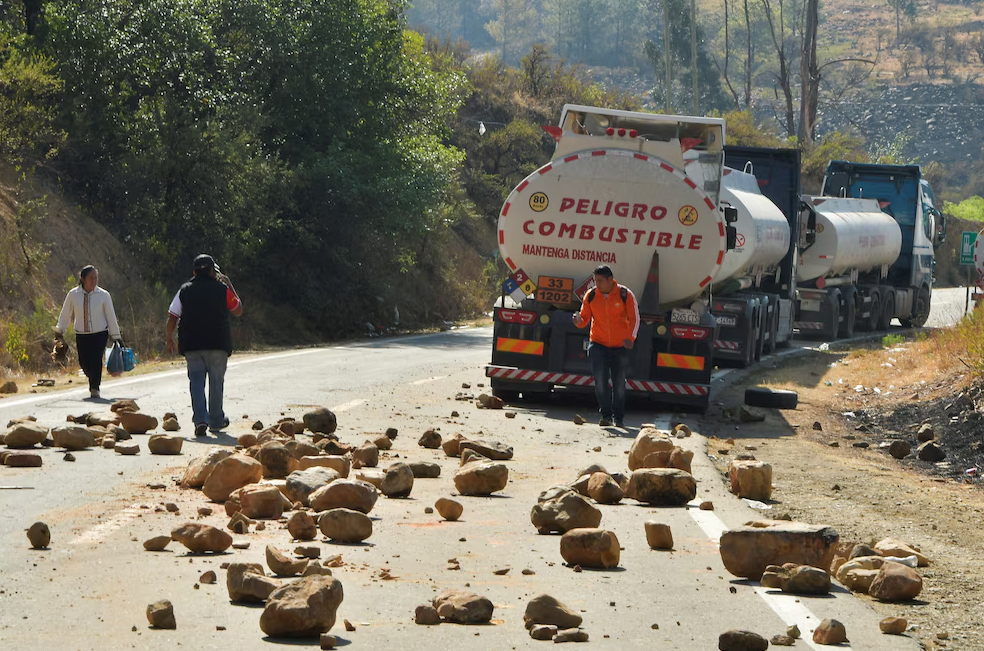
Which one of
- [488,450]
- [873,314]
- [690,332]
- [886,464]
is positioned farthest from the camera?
[873,314]

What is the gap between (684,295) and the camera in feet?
56.4

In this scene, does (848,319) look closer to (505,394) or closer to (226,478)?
(505,394)

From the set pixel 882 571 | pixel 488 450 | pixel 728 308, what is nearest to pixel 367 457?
pixel 488 450

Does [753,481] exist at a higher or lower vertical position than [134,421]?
lower

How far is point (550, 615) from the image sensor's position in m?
6.03

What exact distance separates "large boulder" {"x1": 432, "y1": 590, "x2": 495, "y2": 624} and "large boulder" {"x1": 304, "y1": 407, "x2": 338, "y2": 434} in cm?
621

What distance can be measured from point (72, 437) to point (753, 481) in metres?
5.62

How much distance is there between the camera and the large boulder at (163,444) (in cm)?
1115

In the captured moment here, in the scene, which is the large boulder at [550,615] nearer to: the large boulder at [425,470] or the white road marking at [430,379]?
the large boulder at [425,470]

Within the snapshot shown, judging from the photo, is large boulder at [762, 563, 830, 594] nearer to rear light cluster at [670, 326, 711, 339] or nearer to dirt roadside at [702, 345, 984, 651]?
dirt roadside at [702, 345, 984, 651]

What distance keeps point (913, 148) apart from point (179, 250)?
113868 mm

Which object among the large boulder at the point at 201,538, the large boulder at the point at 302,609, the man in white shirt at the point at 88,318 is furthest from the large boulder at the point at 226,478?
the man in white shirt at the point at 88,318

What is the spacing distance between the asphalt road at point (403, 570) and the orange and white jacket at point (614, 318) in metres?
2.44

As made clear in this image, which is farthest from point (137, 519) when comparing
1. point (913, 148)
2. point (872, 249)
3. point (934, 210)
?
point (913, 148)
